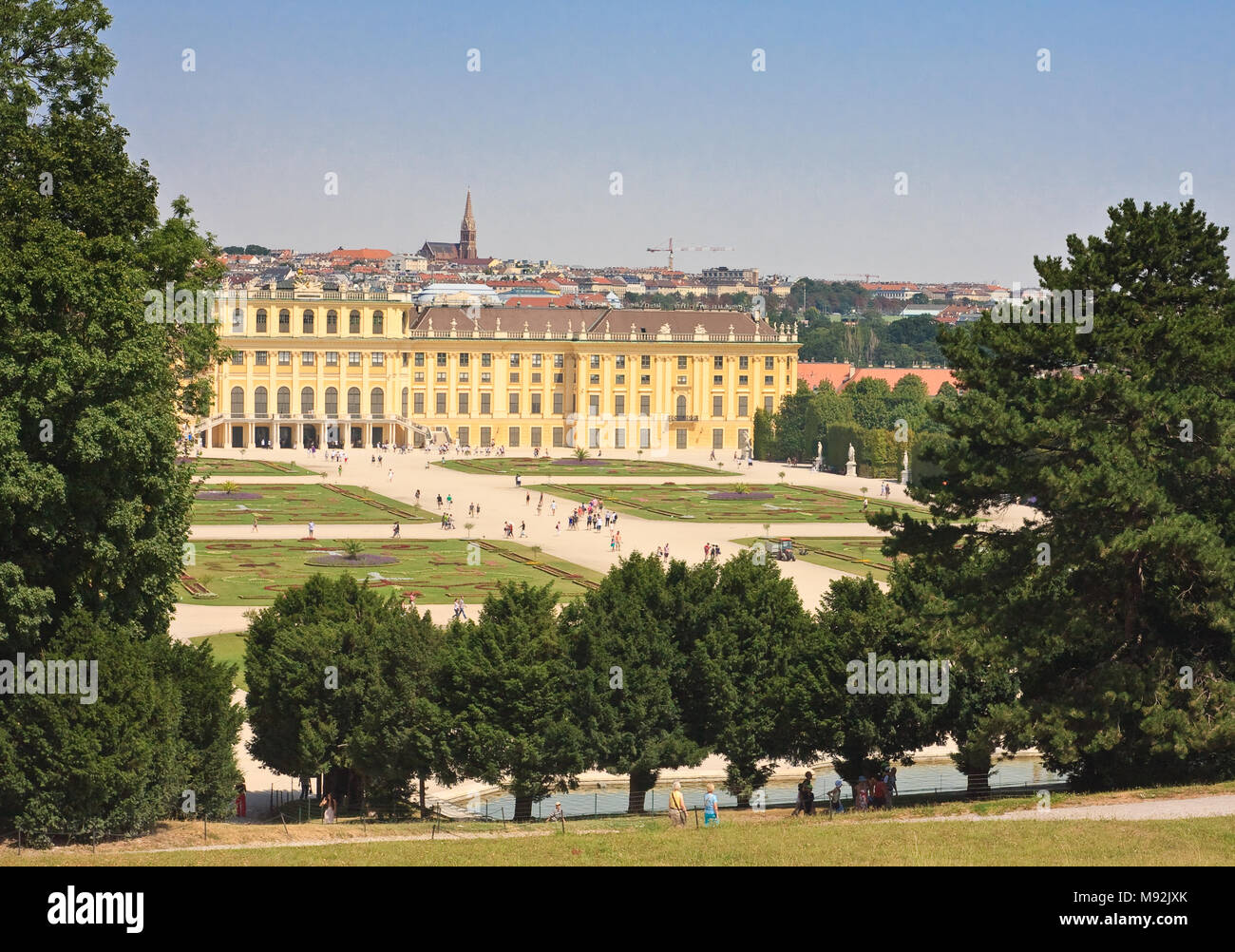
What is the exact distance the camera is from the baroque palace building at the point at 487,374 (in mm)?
113750

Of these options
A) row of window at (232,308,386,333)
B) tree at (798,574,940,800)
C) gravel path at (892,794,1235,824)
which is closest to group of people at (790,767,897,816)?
tree at (798,574,940,800)

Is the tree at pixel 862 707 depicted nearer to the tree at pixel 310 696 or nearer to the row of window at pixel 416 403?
the tree at pixel 310 696

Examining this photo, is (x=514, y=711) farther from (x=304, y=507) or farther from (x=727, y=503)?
(x=727, y=503)

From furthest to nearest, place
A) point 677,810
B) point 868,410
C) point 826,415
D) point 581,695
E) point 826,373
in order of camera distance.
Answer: point 826,373 < point 868,410 < point 826,415 < point 581,695 < point 677,810

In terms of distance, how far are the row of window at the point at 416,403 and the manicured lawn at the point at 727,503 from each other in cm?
3439

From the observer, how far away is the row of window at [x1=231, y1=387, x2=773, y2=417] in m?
113

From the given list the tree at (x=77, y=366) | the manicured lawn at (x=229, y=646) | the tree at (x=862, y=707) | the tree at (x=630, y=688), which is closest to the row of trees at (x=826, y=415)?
the manicured lawn at (x=229, y=646)

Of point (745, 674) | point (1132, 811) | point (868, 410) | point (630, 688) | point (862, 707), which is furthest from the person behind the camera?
point (868, 410)

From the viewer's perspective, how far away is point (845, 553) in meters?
56.1

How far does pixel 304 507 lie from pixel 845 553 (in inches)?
995

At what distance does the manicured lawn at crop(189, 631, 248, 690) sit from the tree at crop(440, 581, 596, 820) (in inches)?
377

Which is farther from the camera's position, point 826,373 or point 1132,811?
point 826,373

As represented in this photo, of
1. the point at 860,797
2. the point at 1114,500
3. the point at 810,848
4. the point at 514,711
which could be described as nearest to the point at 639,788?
the point at 514,711
